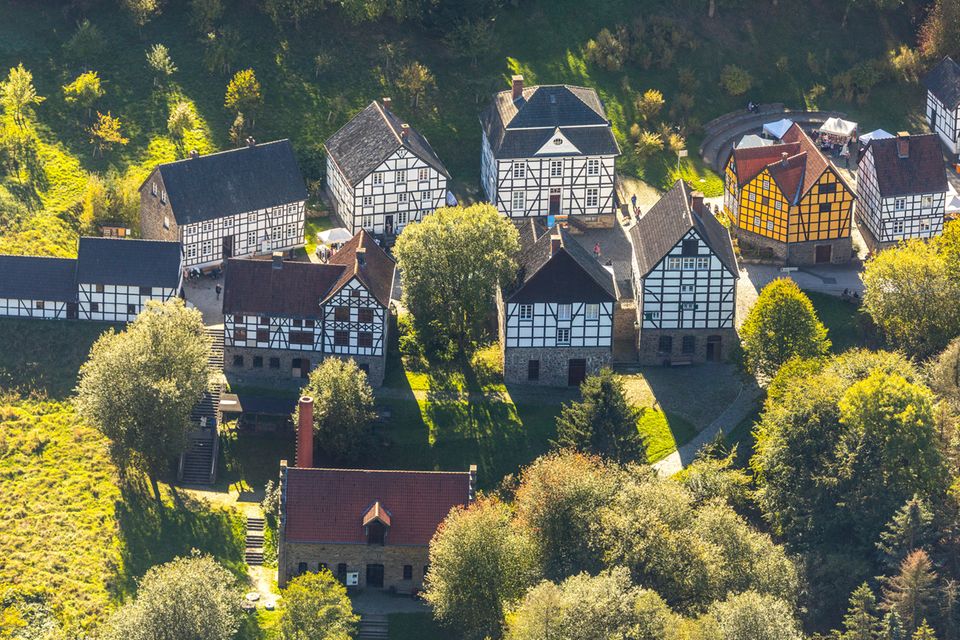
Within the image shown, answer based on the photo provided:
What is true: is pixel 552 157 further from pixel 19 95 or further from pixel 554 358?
pixel 19 95

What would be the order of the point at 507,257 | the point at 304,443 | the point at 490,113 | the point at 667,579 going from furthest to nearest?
the point at 490,113
the point at 507,257
the point at 304,443
the point at 667,579

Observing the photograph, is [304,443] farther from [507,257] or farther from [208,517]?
[507,257]

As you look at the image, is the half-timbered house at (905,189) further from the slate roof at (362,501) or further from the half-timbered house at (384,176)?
the slate roof at (362,501)

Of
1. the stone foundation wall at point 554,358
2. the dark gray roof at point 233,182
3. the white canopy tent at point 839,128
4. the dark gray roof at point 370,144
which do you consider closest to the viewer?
the stone foundation wall at point 554,358

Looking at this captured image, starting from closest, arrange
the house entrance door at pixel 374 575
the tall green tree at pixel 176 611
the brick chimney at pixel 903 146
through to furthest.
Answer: the tall green tree at pixel 176 611 → the house entrance door at pixel 374 575 → the brick chimney at pixel 903 146

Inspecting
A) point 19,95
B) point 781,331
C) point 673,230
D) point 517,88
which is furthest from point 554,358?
point 19,95

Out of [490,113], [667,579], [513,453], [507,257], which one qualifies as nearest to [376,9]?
[490,113]

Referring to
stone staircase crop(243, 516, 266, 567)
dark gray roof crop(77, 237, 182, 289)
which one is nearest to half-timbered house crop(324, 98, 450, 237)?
dark gray roof crop(77, 237, 182, 289)

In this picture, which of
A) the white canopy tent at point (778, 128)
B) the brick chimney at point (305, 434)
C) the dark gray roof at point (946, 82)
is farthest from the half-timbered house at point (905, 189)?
the brick chimney at point (305, 434)
